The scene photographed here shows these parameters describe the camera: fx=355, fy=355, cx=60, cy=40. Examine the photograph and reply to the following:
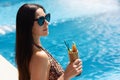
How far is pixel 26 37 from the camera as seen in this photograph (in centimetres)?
280

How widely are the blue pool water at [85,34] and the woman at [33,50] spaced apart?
12.9 ft

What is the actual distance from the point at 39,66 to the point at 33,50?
17cm

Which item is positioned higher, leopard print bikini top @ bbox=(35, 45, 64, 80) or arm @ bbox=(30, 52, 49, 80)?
leopard print bikini top @ bbox=(35, 45, 64, 80)

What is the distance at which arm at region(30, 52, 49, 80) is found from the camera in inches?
105

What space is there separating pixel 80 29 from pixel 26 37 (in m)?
6.54

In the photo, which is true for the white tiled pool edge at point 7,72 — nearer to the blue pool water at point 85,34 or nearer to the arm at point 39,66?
the blue pool water at point 85,34

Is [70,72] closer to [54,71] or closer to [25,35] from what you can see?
[54,71]

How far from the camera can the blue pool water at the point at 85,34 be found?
23.8 feet

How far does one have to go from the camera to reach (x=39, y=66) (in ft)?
8.73

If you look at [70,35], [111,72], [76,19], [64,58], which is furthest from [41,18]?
[76,19]

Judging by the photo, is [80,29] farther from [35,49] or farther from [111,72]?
[35,49]

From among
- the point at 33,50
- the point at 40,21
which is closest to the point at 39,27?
the point at 40,21

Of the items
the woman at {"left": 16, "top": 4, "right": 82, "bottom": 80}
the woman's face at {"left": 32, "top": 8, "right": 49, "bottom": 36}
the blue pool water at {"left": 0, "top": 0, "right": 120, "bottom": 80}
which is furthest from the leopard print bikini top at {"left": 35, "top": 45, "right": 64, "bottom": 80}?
the blue pool water at {"left": 0, "top": 0, "right": 120, "bottom": 80}

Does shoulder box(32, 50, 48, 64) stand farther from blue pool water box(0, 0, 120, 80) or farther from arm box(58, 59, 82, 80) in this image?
blue pool water box(0, 0, 120, 80)
